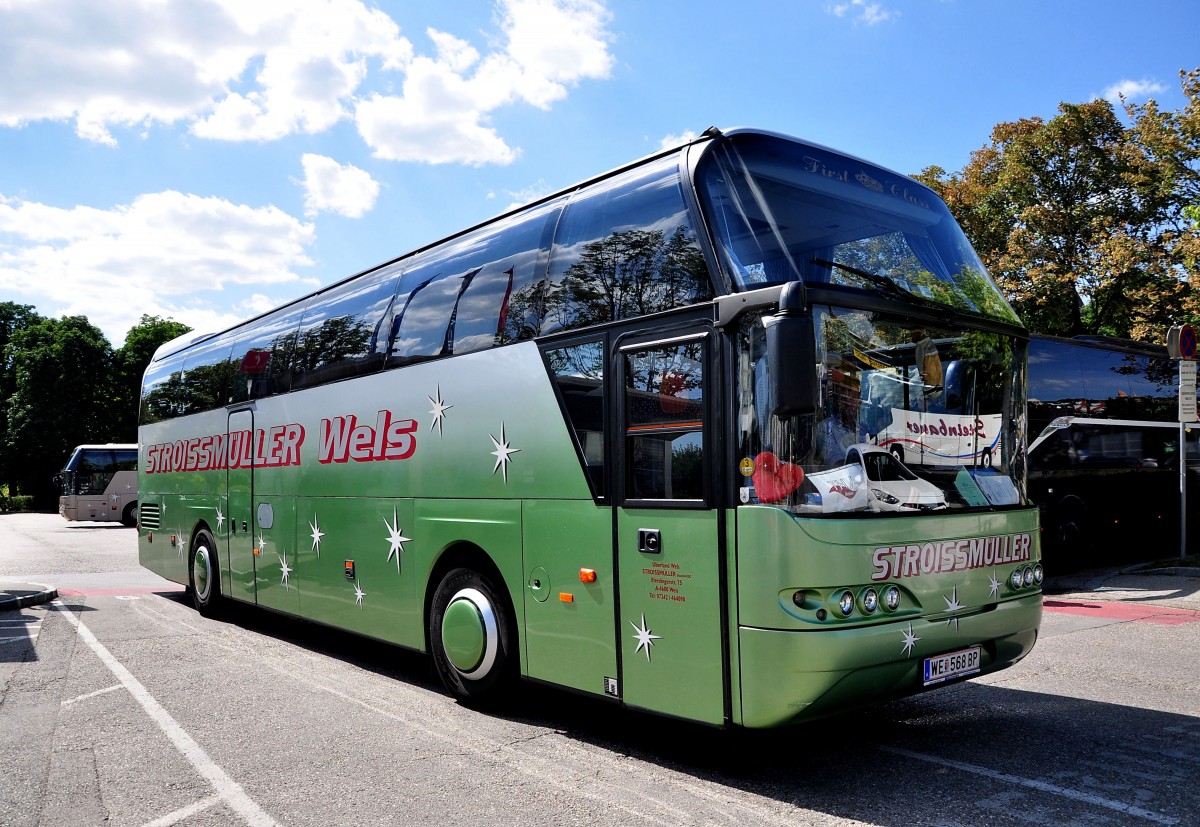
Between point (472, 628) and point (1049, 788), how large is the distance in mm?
3829

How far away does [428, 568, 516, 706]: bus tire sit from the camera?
6.72 metres

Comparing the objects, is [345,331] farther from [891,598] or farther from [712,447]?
[891,598]

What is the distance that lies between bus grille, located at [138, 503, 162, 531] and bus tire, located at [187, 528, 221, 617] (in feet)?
5.72

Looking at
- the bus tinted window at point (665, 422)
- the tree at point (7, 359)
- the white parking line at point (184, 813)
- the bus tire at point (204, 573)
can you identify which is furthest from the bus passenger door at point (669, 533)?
the tree at point (7, 359)

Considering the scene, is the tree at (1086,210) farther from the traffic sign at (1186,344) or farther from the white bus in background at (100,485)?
the white bus in background at (100,485)

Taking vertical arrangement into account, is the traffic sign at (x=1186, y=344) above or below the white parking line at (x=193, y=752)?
above

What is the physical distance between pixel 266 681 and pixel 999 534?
6.06 m

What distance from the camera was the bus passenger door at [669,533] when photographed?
5.09m

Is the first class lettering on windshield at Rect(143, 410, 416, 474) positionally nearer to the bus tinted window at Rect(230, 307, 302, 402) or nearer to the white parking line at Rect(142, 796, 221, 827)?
the bus tinted window at Rect(230, 307, 302, 402)

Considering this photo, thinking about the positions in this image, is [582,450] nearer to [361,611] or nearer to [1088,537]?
[361,611]

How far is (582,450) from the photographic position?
5973mm

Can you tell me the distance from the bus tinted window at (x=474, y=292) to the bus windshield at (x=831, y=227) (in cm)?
170

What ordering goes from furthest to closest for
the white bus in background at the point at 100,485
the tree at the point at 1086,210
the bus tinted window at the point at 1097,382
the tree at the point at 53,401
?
the tree at the point at 53,401 < the white bus in background at the point at 100,485 < the tree at the point at 1086,210 < the bus tinted window at the point at 1097,382

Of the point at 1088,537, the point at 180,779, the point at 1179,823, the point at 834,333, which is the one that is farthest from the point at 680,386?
the point at 1088,537
